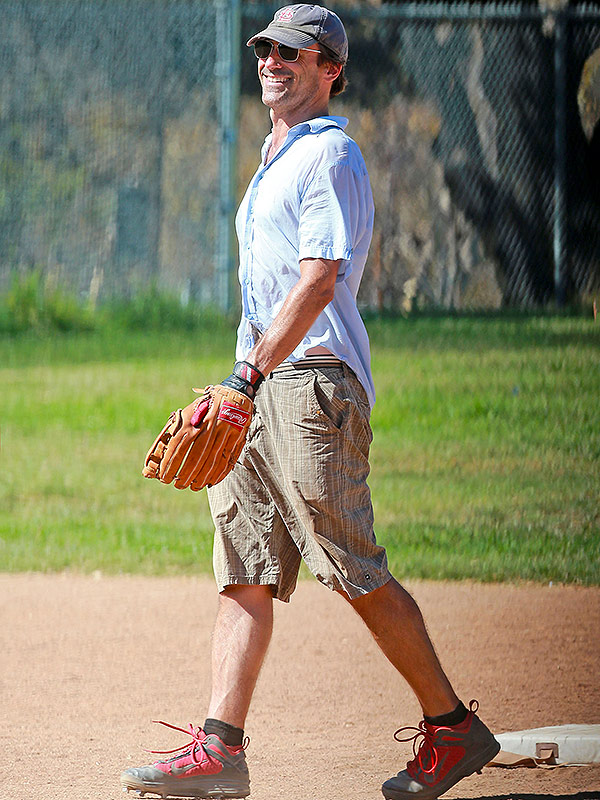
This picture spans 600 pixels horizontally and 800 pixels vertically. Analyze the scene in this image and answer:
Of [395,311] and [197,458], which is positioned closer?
[197,458]

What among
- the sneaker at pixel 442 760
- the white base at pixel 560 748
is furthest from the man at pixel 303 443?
the white base at pixel 560 748

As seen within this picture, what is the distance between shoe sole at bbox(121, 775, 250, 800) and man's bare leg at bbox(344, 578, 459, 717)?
0.55 meters

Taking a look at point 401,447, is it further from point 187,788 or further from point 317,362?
point 187,788

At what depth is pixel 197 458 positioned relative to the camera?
3383 mm

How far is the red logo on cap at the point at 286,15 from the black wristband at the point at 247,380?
0.97 m

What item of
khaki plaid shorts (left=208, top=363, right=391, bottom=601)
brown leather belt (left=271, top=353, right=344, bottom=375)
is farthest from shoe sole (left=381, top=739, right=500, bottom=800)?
brown leather belt (left=271, top=353, right=344, bottom=375)

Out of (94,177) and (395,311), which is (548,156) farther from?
(94,177)

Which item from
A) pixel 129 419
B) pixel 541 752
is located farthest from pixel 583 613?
pixel 129 419

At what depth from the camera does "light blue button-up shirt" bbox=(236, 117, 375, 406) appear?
3369mm

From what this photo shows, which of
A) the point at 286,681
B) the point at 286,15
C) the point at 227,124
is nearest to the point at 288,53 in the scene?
the point at 286,15

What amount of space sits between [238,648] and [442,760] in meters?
0.61

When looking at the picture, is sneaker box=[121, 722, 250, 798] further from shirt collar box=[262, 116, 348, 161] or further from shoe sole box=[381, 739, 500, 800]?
shirt collar box=[262, 116, 348, 161]

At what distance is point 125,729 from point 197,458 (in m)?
1.34

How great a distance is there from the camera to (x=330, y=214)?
3355mm
